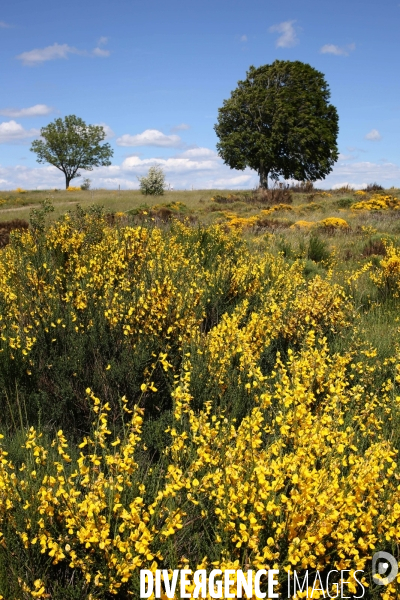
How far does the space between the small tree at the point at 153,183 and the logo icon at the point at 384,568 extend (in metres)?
36.3

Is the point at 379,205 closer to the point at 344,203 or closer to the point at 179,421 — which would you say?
the point at 344,203

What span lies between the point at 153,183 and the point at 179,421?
3637 cm

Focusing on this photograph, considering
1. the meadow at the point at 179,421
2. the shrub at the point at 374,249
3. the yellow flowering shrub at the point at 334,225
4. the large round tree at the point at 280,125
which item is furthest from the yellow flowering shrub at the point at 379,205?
the large round tree at the point at 280,125

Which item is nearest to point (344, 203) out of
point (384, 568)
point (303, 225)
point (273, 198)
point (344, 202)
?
point (344, 202)

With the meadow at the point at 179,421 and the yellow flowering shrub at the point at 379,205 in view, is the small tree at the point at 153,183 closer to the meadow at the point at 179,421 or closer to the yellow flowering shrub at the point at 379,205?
the yellow flowering shrub at the point at 379,205

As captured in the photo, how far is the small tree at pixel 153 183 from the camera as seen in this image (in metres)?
37.0

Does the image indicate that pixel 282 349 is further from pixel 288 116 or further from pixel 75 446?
pixel 288 116

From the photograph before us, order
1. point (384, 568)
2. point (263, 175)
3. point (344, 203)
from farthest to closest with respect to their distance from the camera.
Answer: point (263, 175), point (344, 203), point (384, 568)

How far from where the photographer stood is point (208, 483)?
2193mm

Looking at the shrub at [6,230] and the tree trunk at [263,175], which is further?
the tree trunk at [263,175]

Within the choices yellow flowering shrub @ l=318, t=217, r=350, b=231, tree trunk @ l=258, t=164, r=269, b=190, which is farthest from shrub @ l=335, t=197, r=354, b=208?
tree trunk @ l=258, t=164, r=269, b=190

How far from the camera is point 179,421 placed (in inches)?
118

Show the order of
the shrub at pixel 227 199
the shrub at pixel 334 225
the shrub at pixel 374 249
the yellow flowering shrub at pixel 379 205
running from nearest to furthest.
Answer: the shrub at pixel 374 249
the shrub at pixel 334 225
the yellow flowering shrub at pixel 379 205
the shrub at pixel 227 199

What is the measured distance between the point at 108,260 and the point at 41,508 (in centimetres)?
302
